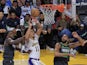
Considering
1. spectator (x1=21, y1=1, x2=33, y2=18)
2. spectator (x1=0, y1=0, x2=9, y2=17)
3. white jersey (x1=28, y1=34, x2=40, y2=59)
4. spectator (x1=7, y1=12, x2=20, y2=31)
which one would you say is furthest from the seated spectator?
white jersey (x1=28, y1=34, x2=40, y2=59)

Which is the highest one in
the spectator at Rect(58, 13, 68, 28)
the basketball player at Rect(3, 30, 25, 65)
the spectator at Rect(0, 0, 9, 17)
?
the basketball player at Rect(3, 30, 25, 65)

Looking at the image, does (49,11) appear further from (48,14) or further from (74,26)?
(74,26)

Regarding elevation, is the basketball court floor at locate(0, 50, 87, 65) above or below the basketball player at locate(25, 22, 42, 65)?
below

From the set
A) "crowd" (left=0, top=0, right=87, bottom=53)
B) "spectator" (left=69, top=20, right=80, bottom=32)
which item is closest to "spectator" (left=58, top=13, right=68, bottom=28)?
"crowd" (left=0, top=0, right=87, bottom=53)

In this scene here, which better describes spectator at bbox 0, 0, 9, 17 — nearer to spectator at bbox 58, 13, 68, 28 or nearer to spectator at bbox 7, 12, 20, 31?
spectator at bbox 7, 12, 20, 31

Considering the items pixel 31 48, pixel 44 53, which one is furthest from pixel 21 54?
pixel 31 48

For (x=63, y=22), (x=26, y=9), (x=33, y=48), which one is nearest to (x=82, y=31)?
(x=63, y=22)

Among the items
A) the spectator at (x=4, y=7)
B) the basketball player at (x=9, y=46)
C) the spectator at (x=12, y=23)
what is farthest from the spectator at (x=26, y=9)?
the basketball player at (x=9, y=46)

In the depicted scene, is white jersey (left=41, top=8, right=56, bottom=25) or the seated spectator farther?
white jersey (left=41, top=8, right=56, bottom=25)

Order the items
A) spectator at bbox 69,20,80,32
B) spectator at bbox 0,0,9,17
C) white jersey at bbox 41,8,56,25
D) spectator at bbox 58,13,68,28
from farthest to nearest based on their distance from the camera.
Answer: spectator at bbox 0,0,9,17 → white jersey at bbox 41,8,56,25 → spectator at bbox 69,20,80,32 → spectator at bbox 58,13,68,28

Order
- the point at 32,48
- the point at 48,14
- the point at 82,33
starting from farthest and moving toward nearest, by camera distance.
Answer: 1. the point at 48,14
2. the point at 82,33
3. the point at 32,48

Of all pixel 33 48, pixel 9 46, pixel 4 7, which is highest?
pixel 33 48

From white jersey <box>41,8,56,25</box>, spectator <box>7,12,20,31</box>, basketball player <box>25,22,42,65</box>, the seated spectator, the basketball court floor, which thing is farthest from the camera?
white jersey <box>41,8,56,25</box>

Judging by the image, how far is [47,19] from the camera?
1681 centimetres
